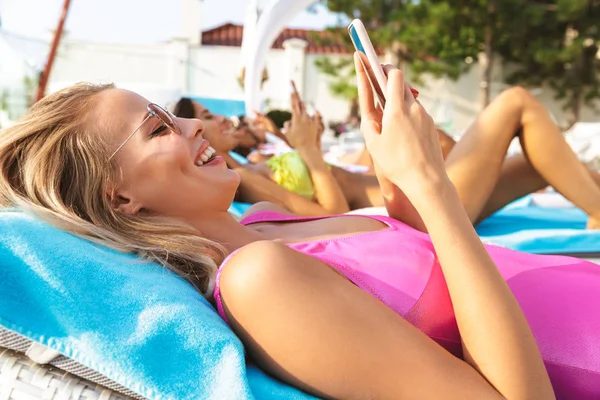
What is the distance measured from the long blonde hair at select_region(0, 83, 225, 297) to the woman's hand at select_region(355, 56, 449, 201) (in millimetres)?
393

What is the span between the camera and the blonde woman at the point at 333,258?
3.15ft

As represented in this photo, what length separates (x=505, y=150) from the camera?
2.58 meters

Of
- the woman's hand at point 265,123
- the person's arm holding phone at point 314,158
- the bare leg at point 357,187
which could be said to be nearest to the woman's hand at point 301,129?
the person's arm holding phone at point 314,158

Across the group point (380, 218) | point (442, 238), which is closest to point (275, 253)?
point (442, 238)

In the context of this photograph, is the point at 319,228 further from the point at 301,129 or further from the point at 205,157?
the point at 301,129

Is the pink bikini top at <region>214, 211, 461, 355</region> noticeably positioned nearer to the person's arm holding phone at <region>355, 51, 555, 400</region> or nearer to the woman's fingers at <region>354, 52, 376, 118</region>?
the person's arm holding phone at <region>355, 51, 555, 400</region>

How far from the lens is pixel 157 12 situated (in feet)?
37.9

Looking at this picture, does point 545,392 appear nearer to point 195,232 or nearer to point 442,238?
point 442,238

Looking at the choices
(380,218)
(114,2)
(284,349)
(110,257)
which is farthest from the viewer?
(114,2)

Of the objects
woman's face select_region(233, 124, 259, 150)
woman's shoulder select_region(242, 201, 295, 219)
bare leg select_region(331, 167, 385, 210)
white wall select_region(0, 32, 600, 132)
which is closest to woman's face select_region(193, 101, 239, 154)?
bare leg select_region(331, 167, 385, 210)

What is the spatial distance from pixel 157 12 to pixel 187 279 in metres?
11.1

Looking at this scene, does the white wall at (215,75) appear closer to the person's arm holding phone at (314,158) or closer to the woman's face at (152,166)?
the person's arm holding phone at (314,158)

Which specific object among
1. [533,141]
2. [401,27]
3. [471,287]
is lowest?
[401,27]

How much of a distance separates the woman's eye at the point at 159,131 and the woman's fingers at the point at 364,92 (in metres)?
0.40
